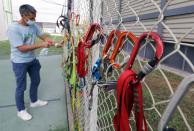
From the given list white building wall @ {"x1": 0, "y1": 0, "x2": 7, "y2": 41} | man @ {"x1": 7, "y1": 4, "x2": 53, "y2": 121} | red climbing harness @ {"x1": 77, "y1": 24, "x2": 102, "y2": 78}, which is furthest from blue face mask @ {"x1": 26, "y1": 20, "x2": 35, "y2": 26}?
white building wall @ {"x1": 0, "y1": 0, "x2": 7, "y2": 41}

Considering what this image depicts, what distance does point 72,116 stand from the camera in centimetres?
264

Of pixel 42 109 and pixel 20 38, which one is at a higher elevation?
pixel 20 38

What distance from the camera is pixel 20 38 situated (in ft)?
7.80

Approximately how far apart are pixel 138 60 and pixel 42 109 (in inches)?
101

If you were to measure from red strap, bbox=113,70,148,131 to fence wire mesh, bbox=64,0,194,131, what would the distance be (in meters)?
0.06

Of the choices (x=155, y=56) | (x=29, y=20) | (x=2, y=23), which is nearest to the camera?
(x=155, y=56)

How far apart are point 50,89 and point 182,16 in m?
2.40

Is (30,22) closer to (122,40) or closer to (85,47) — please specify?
(85,47)

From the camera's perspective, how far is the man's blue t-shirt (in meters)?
2.34

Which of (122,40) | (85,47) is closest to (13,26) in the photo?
(85,47)

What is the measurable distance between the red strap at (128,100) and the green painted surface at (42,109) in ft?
7.01

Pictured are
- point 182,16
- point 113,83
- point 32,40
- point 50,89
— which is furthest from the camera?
point 50,89

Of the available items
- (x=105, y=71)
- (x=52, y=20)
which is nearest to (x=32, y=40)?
(x=105, y=71)

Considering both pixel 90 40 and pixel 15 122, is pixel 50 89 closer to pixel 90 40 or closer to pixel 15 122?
pixel 15 122
